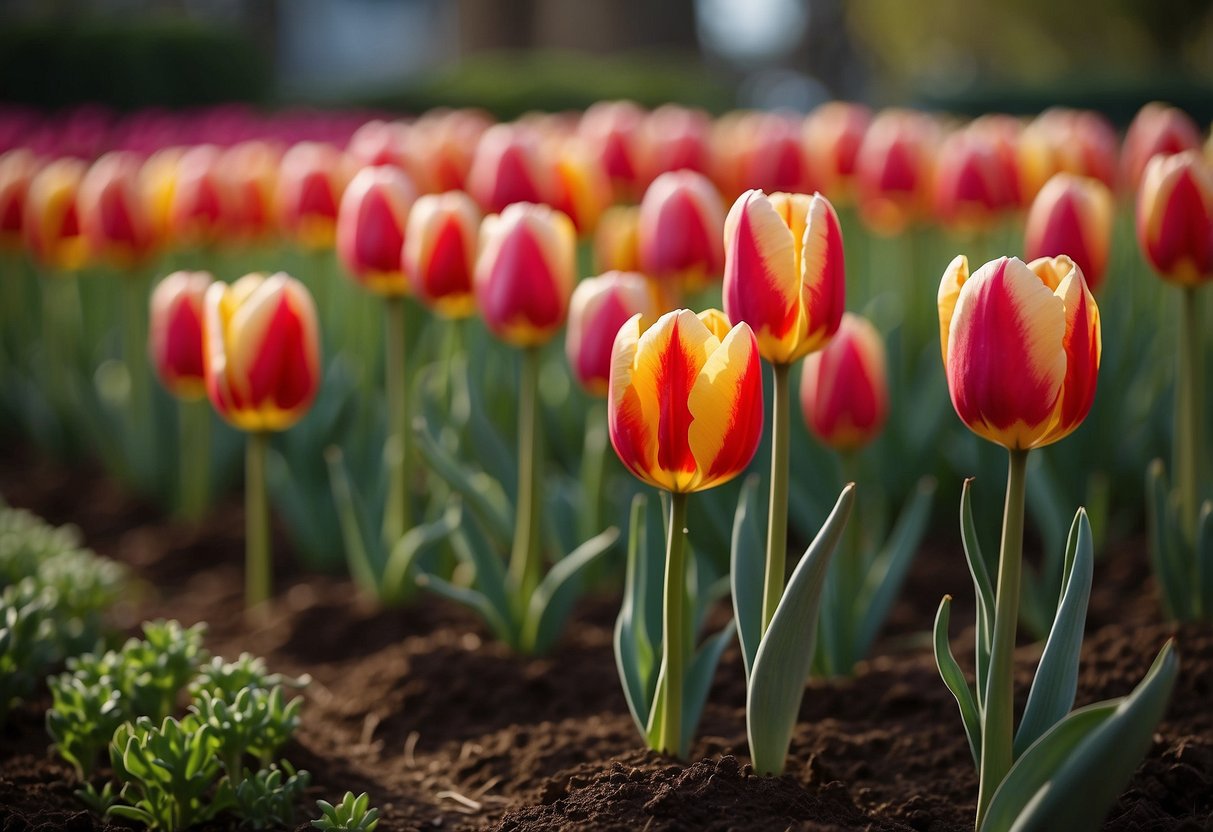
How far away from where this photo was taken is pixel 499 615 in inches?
113

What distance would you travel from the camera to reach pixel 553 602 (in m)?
2.80

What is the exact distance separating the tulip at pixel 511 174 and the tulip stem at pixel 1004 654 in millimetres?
1987

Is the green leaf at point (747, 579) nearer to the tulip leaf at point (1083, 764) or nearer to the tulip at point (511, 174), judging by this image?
the tulip leaf at point (1083, 764)

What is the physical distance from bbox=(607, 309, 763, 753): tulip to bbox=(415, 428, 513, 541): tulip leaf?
957 mm

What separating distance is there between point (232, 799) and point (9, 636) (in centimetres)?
54

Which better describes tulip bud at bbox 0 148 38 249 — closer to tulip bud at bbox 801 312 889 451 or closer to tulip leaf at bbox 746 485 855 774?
tulip bud at bbox 801 312 889 451

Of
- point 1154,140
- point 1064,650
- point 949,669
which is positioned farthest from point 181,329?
point 1154,140

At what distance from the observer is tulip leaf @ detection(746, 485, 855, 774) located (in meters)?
1.75

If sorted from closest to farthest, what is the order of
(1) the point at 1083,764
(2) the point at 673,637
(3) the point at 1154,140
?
(1) the point at 1083,764 → (2) the point at 673,637 → (3) the point at 1154,140

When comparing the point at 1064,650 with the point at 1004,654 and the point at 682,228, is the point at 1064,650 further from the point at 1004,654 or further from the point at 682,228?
the point at 682,228

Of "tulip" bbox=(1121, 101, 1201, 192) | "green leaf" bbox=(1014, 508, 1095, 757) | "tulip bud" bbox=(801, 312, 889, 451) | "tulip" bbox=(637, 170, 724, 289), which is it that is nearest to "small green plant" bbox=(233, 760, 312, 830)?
"green leaf" bbox=(1014, 508, 1095, 757)

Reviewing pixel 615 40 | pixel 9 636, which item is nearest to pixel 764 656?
pixel 9 636

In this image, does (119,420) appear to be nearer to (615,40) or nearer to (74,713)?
(74,713)

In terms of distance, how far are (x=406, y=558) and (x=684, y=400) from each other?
1.57 m
